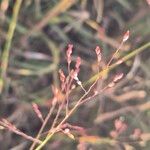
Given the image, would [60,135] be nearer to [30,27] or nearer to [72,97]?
[72,97]

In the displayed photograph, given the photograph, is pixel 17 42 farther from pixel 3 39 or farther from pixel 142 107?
pixel 142 107

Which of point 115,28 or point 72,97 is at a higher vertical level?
point 115,28

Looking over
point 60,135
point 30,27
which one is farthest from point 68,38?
point 60,135

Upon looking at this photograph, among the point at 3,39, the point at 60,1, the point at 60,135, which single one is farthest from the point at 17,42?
the point at 60,135

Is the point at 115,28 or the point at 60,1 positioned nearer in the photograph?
the point at 60,1

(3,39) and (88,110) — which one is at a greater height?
(3,39)

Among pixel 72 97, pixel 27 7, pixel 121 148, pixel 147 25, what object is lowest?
pixel 121 148
